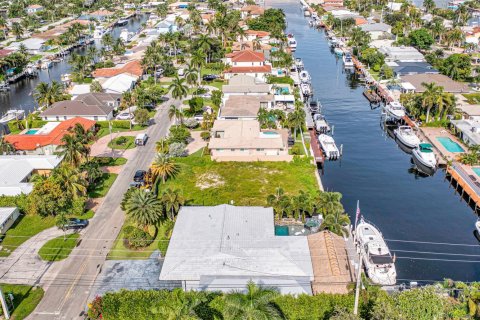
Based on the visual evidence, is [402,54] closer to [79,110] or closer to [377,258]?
[79,110]

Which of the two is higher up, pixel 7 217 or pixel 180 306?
pixel 180 306

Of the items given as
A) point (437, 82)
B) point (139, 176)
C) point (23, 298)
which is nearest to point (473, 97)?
point (437, 82)

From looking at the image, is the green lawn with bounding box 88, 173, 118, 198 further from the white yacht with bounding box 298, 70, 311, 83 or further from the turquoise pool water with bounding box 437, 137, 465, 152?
the white yacht with bounding box 298, 70, 311, 83

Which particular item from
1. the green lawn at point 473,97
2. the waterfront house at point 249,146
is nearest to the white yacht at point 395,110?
the green lawn at point 473,97

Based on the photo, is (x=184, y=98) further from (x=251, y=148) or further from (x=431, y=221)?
(x=431, y=221)

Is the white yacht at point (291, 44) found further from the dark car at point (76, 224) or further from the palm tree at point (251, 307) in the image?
the palm tree at point (251, 307)

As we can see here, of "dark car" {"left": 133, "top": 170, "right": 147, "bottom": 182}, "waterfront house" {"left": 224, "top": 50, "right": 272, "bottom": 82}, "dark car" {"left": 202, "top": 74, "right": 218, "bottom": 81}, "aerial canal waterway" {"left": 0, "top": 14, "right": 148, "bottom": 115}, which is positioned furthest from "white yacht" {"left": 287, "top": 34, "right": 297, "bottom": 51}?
"dark car" {"left": 133, "top": 170, "right": 147, "bottom": 182}

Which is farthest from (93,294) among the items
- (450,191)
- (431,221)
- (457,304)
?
(450,191)
